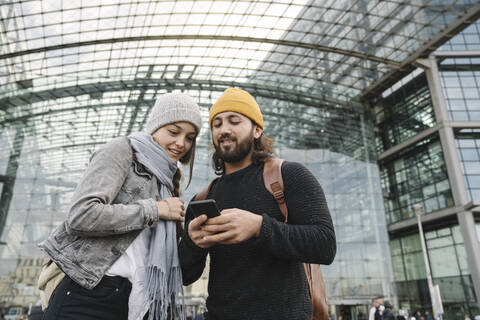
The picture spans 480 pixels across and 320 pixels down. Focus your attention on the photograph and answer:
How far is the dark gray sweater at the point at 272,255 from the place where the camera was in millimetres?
1404

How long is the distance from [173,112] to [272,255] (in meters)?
1.18

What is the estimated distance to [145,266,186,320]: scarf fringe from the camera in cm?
168

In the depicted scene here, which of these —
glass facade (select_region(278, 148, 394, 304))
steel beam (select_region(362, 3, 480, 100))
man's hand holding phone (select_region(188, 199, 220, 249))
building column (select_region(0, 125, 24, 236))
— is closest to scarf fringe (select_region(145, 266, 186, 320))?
man's hand holding phone (select_region(188, 199, 220, 249))

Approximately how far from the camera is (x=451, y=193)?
22.8 meters

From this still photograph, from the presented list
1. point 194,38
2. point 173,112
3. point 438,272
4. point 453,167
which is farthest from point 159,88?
point 173,112

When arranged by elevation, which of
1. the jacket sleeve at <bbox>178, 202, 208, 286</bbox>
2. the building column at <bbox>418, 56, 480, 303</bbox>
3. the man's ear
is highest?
the building column at <bbox>418, 56, 480, 303</bbox>

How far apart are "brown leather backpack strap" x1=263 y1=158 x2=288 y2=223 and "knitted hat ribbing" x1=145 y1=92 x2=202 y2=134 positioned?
0.70m

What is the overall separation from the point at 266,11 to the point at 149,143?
20314 millimetres

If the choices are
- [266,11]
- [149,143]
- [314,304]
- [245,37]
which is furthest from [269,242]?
[245,37]

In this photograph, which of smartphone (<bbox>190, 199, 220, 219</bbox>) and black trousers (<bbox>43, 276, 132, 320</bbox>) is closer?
smartphone (<bbox>190, 199, 220, 219</bbox>)

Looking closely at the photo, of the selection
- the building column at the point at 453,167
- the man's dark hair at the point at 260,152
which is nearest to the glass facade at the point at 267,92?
the building column at the point at 453,167

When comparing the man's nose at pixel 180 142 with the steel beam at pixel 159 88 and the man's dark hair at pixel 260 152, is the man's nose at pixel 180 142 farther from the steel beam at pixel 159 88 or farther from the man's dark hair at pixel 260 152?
the steel beam at pixel 159 88

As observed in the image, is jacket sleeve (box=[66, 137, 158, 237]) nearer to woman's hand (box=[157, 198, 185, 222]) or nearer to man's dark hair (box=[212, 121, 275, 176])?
woman's hand (box=[157, 198, 185, 222])

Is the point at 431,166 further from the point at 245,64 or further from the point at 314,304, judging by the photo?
the point at 314,304
